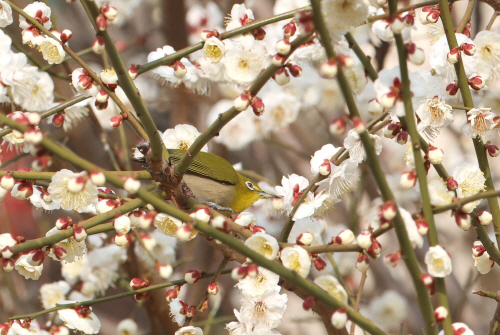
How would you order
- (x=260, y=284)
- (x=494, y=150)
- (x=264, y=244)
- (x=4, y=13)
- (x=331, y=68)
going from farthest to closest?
(x=4, y=13) < (x=260, y=284) < (x=494, y=150) < (x=264, y=244) < (x=331, y=68)

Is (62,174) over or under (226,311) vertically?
A: under

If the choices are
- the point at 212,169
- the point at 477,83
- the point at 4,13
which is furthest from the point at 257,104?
the point at 212,169

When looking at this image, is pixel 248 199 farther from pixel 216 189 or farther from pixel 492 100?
pixel 492 100

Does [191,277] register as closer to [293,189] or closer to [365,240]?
[293,189]

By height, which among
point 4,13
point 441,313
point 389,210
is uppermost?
point 4,13

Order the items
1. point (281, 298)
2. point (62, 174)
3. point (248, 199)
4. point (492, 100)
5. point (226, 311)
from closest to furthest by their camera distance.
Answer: point (62, 174) → point (281, 298) → point (492, 100) → point (248, 199) → point (226, 311)

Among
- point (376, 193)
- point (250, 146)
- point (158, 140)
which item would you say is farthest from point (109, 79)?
point (250, 146)
